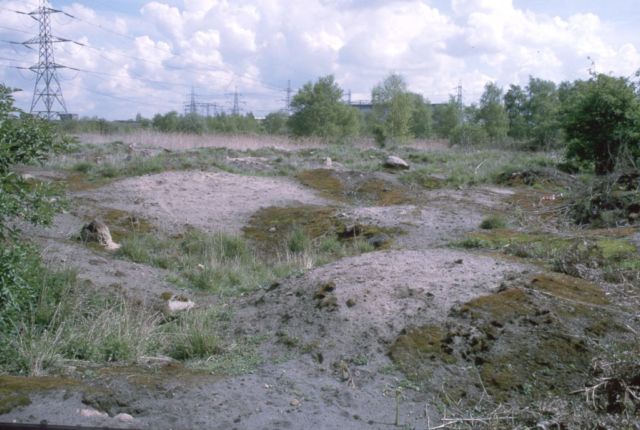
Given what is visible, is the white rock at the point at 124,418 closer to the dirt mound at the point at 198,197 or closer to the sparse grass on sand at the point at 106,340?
the sparse grass on sand at the point at 106,340

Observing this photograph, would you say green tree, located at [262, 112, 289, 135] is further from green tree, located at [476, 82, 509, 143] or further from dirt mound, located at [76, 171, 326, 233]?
dirt mound, located at [76, 171, 326, 233]

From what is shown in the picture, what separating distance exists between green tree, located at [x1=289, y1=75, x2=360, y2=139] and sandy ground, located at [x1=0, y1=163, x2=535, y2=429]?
103ft

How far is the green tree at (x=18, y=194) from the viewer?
5023 mm

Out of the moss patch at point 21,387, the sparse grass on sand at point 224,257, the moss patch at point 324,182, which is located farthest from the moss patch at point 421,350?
the moss patch at point 324,182

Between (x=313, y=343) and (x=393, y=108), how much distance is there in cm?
3045

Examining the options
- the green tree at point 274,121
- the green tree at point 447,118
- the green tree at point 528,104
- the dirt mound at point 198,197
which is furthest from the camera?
the green tree at point 274,121

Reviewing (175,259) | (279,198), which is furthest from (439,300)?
(279,198)

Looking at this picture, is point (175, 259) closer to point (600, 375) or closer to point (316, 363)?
point (316, 363)

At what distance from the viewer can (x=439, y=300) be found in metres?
5.87

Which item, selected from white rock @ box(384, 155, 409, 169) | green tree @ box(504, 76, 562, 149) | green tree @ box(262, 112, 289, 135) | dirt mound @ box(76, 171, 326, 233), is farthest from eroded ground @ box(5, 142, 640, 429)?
green tree @ box(262, 112, 289, 135)

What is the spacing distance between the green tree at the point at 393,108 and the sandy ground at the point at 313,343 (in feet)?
78.6

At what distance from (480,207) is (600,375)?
28.1ft

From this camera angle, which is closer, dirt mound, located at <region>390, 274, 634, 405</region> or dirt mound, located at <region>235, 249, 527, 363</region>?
dirt mound, located at <region>390, 274, 634, 405</region>

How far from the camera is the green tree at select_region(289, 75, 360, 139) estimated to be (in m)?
41.4
